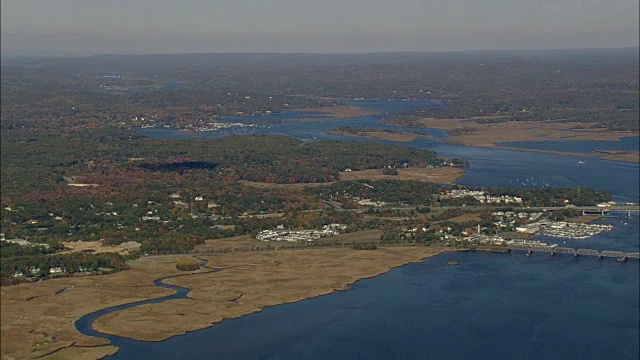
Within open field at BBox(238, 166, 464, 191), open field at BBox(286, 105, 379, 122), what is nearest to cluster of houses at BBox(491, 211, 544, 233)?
open field at BBox(238, 166, 464, 191)

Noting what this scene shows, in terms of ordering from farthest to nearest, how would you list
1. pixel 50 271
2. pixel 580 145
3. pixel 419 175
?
pixel 580 145 < pixel 419 175 < pixel 50 271

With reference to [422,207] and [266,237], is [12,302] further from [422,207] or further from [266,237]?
[422,207]

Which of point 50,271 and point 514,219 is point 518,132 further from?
point 50,271

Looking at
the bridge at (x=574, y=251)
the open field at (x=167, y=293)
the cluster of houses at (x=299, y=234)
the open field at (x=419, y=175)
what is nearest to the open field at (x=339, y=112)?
the open field at (x=419, y=175)

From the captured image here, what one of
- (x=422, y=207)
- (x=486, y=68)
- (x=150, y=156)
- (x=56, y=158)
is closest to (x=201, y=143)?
(x=150, y=156)

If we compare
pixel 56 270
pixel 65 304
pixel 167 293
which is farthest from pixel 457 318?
pixel 56 270

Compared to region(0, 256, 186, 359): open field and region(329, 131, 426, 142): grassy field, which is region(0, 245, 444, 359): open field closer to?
region(0, 256, 186, 359): open field
